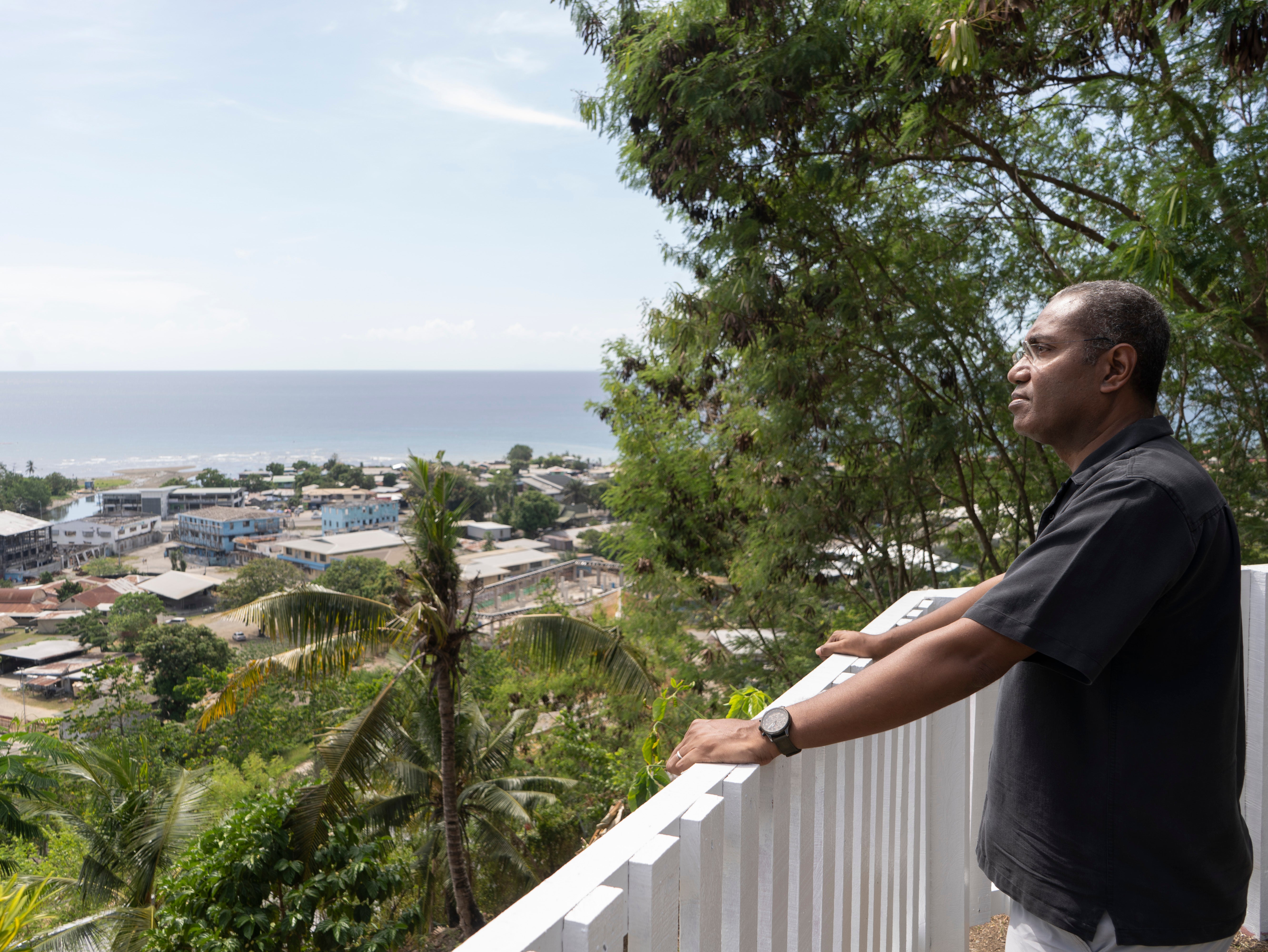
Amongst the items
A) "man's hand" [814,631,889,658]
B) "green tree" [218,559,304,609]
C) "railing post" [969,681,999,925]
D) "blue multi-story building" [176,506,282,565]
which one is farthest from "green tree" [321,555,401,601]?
"man's hand" [814,631,889,658]

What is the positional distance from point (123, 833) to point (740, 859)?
1195 cm

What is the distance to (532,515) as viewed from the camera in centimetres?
4381

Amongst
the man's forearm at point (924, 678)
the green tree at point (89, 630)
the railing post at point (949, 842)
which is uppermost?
the man's forearm at point (924, 678)

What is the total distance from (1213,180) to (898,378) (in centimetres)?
280

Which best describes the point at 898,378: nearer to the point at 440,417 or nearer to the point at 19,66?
the point at 19,66

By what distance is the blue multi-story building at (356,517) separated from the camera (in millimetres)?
44562

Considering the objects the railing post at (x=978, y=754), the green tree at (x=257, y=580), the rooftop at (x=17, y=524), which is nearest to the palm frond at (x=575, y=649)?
the railing post at (x=978, y=754)

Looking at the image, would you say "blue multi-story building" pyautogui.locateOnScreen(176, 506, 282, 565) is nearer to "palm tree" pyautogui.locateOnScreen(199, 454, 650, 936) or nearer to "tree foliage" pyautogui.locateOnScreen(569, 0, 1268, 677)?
"palm tree" pyautogui.locateOnScreen(199, 454, 650, 936)

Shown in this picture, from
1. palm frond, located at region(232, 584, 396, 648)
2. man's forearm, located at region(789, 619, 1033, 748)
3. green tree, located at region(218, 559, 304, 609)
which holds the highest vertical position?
man's forearm, located at region(789, 619, 1033, 748)

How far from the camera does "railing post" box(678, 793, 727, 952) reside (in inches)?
31.3

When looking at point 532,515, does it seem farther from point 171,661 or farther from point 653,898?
point 653,898

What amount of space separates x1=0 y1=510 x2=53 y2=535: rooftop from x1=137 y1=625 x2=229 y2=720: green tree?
19647mm

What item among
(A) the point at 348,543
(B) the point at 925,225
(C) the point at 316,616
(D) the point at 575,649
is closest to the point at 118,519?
(A) the point at 348,543

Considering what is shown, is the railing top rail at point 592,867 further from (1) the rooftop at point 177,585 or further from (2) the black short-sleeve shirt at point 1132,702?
(1) the rooftop at point 177,585
